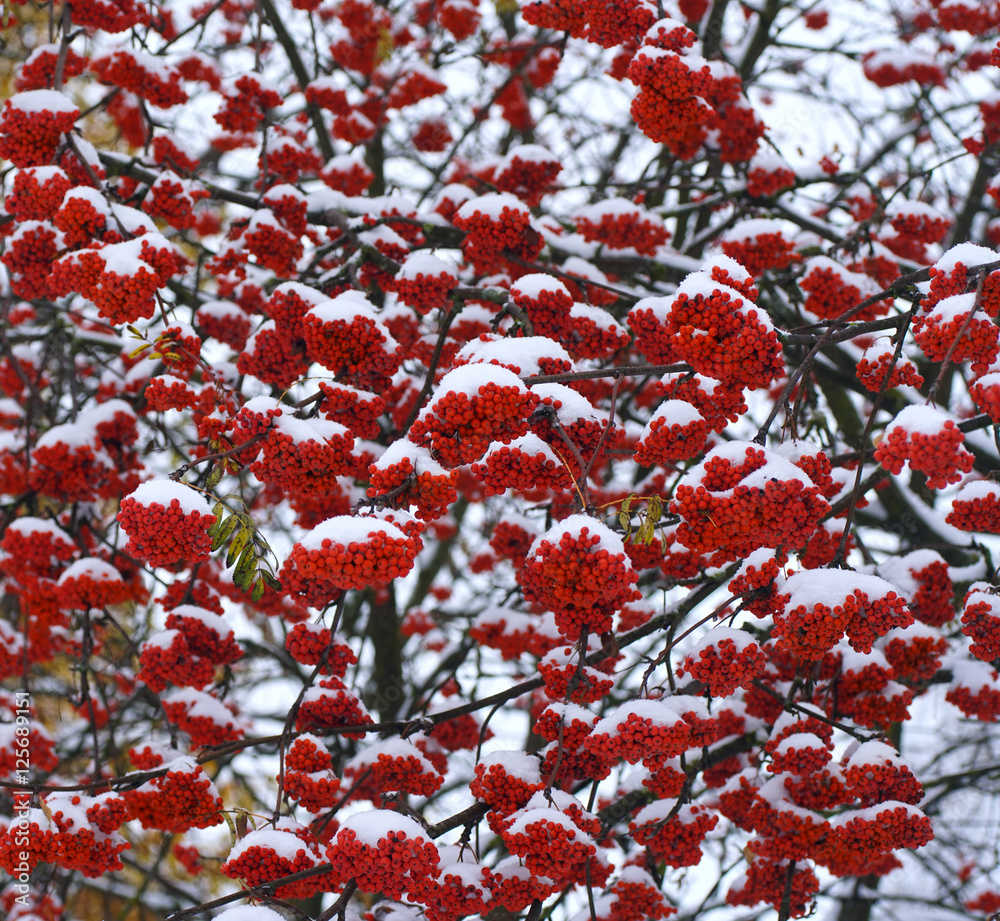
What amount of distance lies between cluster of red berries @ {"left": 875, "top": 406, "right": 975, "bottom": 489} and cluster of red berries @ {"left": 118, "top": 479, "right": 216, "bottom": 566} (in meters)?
1.65

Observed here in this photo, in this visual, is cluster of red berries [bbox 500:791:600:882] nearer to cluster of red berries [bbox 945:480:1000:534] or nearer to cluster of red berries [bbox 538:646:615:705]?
cluster of red berries [bbox 538:646:615:705]

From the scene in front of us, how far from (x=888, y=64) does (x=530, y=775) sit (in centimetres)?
541

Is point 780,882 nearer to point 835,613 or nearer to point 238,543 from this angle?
point 835,613

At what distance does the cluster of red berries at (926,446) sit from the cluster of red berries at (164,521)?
165cm

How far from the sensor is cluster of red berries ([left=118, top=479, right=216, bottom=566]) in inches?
85.3

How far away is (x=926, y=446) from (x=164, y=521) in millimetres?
1790

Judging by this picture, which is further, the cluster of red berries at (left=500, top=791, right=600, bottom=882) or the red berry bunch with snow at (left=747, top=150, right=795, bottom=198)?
the red berry bunch with snow at (left=747, top=150, right=795, bottom=198)

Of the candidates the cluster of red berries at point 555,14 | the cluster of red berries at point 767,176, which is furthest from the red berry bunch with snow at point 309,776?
the cluster of red berries at point 767,176

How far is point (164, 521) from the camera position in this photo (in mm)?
2170

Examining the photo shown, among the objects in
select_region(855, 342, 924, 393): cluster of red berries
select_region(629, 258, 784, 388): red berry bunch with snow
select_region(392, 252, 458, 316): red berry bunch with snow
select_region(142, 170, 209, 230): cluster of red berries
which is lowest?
select_region(629, 258, 784, 388): red berry bunch with snow

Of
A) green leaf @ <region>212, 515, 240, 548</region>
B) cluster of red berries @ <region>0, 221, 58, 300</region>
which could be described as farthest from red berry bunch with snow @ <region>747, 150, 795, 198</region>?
green leaf @ <region>212, 515, 240, 548</region>

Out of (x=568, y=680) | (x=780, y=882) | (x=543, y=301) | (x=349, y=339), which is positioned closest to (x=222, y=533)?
(x=349, y=339)

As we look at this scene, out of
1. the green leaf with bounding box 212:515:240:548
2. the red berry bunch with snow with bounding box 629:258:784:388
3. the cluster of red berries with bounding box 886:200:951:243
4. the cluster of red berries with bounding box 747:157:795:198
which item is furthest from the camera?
the cluster of red berries with bounding box 747:157:795:198

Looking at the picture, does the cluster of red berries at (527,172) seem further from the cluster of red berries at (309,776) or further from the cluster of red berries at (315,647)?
the cluster of red berries at (309,776)
